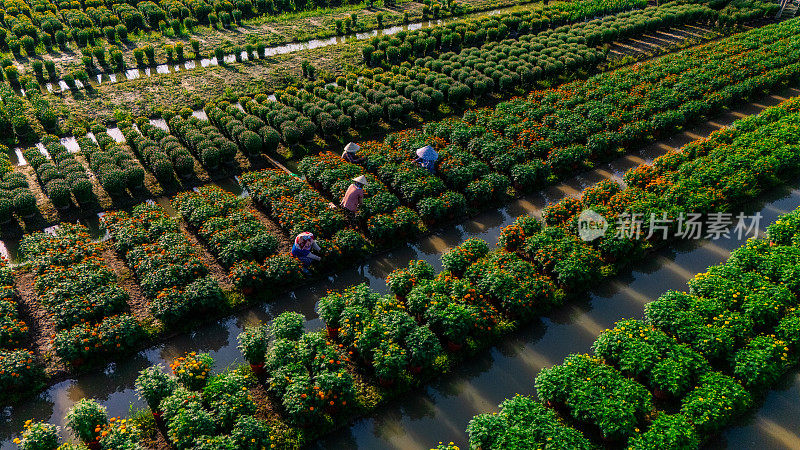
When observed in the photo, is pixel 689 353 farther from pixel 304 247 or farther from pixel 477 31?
pixel 477 31

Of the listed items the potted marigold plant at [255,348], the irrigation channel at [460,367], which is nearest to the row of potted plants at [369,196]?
the irrigation channel at [460,367]

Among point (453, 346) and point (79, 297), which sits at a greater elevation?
point (79, 297)

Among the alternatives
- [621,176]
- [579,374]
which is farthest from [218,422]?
[621,176]

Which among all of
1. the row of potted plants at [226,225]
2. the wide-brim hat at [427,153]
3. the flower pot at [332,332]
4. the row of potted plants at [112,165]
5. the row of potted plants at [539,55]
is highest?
the row of potted plants at [539,55]

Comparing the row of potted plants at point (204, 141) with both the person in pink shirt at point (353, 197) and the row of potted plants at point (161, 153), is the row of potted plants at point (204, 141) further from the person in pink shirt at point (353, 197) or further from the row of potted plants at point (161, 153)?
the person in pink shirt at point (353, 197)

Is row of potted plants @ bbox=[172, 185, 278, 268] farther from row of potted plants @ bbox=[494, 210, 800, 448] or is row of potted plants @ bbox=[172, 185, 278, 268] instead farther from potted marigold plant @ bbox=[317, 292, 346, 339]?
row of potted plants @ bbox=[494, 210, 800, 448]

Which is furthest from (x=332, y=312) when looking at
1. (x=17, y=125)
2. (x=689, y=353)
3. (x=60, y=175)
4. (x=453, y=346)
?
(x=17, y=125)
